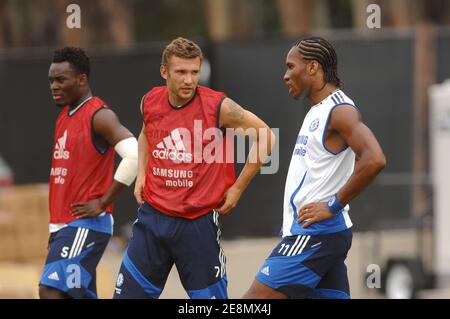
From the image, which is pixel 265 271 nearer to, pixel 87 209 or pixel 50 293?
pixel 87 209

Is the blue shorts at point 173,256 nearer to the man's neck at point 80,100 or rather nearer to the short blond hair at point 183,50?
the short blond hair at point 183,50

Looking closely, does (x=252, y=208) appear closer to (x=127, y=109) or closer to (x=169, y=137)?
(x=127, y=109)

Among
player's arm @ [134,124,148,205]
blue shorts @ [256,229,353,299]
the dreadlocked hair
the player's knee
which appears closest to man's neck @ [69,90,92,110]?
player's arm @ [134,124,148,205]

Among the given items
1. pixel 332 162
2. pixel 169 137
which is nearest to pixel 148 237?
pixel 169 137

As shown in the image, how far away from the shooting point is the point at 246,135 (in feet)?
27.4

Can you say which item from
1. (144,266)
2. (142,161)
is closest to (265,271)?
(144,266)

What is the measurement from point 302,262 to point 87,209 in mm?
1858

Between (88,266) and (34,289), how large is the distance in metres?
2.34

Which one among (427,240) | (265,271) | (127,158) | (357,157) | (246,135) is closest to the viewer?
(357,157)

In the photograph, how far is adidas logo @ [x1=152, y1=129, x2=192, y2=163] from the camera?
27.0 feet

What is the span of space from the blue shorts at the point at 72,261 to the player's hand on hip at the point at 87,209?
0.35 feet

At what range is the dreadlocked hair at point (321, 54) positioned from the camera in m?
7.96

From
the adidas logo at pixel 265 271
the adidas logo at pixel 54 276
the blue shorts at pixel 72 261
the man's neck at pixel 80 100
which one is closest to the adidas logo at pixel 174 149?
the adidas logo at pixel 265 271

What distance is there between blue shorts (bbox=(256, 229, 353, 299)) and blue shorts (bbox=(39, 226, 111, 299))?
1649 mm
